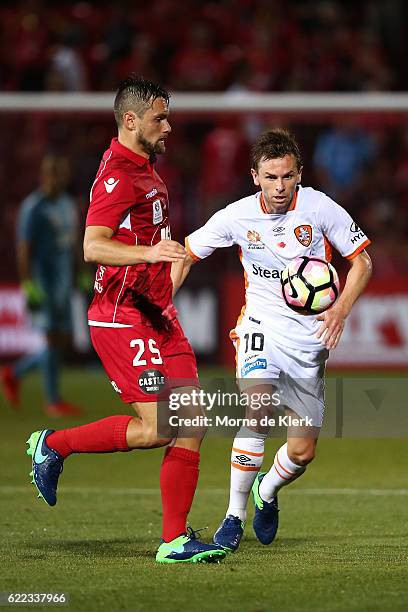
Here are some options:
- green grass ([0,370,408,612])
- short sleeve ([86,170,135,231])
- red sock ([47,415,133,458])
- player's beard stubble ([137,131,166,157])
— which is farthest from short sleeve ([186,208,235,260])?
green grass ([0,370,408,612])

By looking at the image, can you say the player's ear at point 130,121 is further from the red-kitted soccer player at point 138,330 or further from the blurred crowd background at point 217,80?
the blurred crowd background at point 217,80

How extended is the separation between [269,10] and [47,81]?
12.4 ft

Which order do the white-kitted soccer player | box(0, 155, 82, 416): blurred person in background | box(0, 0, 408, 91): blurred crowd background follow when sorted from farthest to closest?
box(0, 0, 408, 91): blurred crowd background → box(0, 155, 82, 416): blurred person in background → the white-kitted soccer player

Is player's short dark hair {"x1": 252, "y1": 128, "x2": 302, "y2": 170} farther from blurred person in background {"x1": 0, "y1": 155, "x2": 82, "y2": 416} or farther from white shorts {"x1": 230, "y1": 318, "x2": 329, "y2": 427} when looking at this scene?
blurred person in background {"x1": 0, "y1": 155, "x2": 82, "y2": 416}

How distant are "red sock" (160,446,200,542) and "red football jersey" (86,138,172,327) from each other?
703 mm

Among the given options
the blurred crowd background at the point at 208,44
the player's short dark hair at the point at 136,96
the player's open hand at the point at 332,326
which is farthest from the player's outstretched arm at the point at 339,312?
the blurred crowd background at the point at 208,44

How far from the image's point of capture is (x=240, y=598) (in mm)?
5051

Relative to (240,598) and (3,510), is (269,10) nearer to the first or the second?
(3,510)

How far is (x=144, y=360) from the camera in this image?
6035 mm

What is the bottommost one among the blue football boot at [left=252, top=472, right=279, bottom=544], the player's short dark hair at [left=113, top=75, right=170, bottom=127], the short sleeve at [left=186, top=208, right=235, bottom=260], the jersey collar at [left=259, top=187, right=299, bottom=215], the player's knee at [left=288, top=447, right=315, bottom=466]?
the blue football boot at [left=252, top=472, right=279, bottom=544]

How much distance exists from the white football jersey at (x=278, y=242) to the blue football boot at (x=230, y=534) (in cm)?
96

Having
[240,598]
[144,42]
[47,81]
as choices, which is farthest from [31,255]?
[240,598]

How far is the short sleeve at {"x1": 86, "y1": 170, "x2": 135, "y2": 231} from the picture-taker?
5902 millimetres

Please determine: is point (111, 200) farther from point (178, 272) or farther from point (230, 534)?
point (230, 534)
